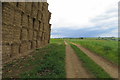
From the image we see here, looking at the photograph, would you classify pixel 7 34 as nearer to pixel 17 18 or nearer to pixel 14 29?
pixel 14 29

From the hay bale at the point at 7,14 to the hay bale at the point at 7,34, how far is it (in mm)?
661

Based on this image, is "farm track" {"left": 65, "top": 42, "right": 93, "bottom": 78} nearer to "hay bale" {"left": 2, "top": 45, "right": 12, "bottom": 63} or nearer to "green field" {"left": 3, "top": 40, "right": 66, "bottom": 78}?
"green field" {"left": 3, "top": 40, "right": 66, "bottom": 78}

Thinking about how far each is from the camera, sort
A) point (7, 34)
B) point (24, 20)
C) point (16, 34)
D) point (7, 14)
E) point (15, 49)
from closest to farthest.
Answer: point (7, 14) → point (7, 34) → point (15, 49) → point (16, 34) → point (24, 20)

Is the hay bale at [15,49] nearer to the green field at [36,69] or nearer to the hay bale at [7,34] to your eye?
the hay bale at [7,34]

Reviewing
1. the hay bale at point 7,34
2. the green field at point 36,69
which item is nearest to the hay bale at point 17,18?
the hay bale at point 7,34

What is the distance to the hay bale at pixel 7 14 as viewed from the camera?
12.6m

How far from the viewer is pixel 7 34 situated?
13.3 metres

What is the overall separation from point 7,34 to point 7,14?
7.49ft

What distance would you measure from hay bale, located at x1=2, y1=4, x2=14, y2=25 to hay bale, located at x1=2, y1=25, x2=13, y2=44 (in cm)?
66

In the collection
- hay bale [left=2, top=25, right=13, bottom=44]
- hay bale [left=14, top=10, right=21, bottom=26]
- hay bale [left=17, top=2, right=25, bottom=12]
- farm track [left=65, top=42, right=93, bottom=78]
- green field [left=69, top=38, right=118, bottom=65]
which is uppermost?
hay bale [left=17, top=2, right=25, bottom=12]

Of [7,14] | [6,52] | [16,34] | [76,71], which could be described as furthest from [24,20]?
[76,71]

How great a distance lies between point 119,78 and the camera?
8586mm

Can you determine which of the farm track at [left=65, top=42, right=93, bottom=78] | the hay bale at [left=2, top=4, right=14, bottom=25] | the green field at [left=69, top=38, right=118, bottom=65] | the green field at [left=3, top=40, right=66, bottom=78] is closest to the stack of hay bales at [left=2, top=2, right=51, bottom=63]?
the hay bale at [left=2, top=4, right=14, bottom=25]

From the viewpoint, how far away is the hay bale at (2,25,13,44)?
12.6m
